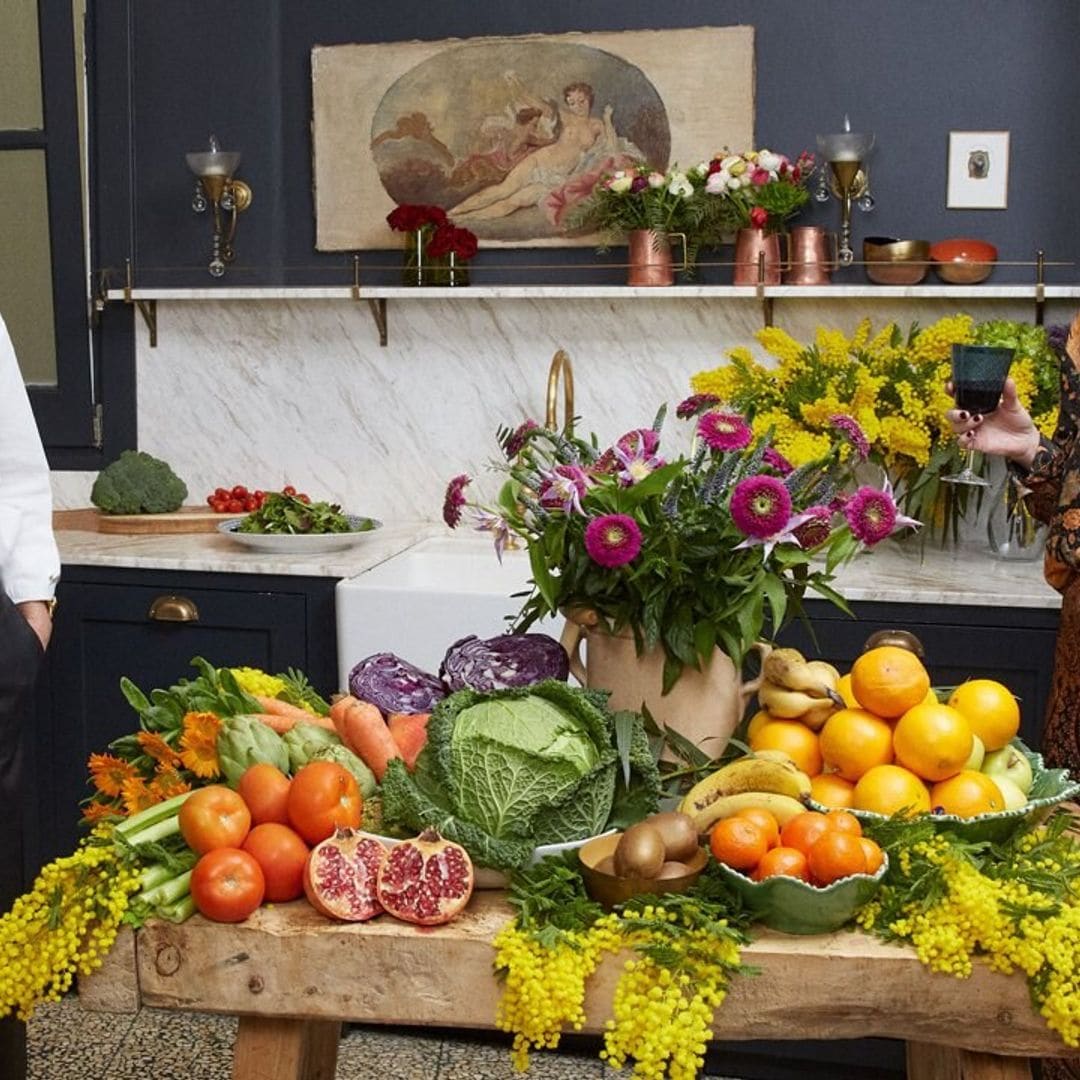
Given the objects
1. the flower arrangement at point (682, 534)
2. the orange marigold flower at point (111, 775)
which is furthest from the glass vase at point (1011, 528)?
the orange marigold flower at point (111, 775)

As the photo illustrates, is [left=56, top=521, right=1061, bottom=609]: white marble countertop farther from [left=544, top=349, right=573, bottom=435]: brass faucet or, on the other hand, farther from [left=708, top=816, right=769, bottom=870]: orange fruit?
[left=708, top=816, right=769, bottom=870]: orange fruit

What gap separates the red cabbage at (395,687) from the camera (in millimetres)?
1832

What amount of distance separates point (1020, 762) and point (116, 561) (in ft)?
7.68

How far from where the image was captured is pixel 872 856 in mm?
1438

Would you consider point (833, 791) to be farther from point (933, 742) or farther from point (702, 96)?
point (702, 96)

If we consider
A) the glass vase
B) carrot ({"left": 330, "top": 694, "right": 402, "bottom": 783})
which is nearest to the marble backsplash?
the glass vase

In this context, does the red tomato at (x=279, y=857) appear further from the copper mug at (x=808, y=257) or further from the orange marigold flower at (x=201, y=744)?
the copper mug at (x=808, y=257)

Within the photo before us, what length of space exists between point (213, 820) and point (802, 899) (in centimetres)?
59

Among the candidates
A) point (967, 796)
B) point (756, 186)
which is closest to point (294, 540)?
point (756, 186)

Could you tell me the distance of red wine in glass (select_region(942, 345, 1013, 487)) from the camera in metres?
2.02

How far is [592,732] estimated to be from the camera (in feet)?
5.32

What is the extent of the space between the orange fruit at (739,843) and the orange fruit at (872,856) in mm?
94

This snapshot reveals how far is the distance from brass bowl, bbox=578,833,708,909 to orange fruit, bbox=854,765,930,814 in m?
0.19

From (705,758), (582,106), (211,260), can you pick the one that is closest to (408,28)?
(582,106)
